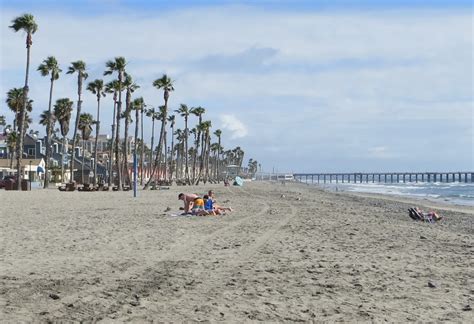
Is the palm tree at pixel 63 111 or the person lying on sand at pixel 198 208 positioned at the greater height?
the palm tree at pixel 63 111

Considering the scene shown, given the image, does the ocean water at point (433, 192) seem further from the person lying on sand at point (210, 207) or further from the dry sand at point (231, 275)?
the dry sand at point (231, 275)

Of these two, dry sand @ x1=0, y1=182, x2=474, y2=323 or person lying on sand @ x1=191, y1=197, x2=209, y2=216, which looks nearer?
dry sand @ x1=0, y1=182, x2=474, y2=323

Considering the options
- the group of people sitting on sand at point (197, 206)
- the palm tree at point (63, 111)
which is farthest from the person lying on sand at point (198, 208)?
the palm tree at point (63, 111)

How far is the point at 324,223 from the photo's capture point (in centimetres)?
1869

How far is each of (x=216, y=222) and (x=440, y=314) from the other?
11.8 m

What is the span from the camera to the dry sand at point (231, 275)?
21.8 ft

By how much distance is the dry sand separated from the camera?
6.64 metres

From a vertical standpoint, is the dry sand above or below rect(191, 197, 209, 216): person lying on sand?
below

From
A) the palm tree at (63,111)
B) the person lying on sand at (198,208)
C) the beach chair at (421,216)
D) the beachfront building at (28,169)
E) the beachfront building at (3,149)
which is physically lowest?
the beach chair at (421,216)

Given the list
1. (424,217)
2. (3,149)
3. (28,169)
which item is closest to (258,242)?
(424,217)

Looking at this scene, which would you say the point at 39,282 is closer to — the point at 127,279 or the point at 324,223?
the point at 127,279

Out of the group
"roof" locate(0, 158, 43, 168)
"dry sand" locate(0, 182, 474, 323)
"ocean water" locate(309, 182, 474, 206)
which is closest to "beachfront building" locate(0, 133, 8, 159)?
"roof" locate(0, 158, 43, 168)

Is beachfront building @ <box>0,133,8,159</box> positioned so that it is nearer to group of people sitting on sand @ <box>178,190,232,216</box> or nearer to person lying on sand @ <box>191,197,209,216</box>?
group of people sitting on sand @ <box>178,190,232,216</box>

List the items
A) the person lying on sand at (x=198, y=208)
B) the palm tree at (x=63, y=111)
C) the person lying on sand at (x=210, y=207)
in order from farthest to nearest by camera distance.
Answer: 1. the palm tree at (x=63, y=111)
2. the person lying on sand at (x=210, y=207)
3. the person lying on sand at (x=198, y=208)
